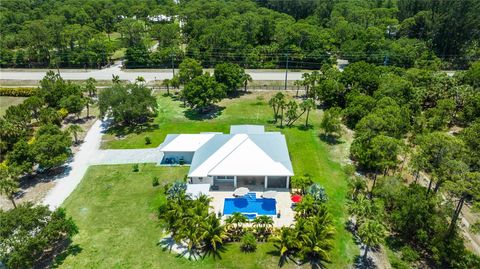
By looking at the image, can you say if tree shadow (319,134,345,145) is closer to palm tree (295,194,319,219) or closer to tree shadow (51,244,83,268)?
palm tree (295,194,319,219)

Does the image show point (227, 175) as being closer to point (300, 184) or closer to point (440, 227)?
point (300, 184)

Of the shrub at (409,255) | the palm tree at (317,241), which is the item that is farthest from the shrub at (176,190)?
the shrub at (409,255)

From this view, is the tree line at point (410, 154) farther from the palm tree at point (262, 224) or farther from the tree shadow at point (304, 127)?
the palm tree at point (262, 224)

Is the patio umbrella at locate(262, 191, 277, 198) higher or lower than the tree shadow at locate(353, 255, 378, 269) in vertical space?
higher

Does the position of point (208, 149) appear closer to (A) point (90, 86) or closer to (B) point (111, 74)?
(A) point (90, 86)

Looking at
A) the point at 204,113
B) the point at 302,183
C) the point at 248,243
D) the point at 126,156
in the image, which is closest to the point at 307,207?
the point at 302,183

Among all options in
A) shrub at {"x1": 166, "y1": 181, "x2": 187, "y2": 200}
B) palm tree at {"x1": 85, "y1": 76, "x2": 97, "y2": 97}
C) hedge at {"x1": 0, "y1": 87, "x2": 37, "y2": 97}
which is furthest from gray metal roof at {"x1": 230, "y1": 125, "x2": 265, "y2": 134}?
hedge at {"x1": 0, "y1": 87, "x2": 37, "y2": 97}
